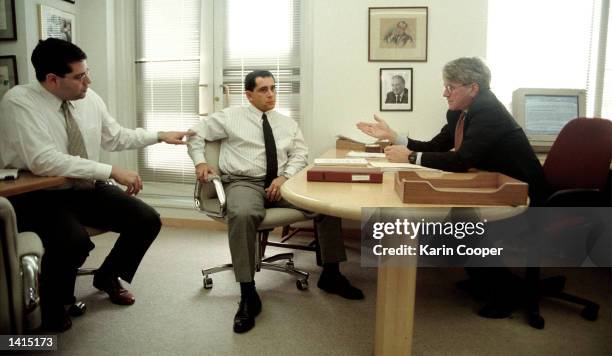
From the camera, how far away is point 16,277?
1.28 m

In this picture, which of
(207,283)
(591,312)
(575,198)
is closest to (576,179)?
(575,198)

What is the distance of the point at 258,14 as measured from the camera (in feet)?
11.9

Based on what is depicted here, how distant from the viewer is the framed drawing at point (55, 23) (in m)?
3.35

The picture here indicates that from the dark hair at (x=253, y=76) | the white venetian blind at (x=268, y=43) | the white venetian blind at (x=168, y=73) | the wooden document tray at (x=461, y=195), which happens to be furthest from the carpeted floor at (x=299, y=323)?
the white venetian blind at (x=268, y=43)

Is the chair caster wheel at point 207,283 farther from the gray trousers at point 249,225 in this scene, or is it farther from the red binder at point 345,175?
the red binder at point 345,175

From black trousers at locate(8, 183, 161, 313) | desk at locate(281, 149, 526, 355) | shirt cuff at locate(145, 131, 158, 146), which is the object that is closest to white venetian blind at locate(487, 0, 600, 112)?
desk at locate(281, 149, 526, 355)

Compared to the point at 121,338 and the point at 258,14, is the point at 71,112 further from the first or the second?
the point at 258,14

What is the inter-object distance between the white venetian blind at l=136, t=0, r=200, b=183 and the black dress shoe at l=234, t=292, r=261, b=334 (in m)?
2.03

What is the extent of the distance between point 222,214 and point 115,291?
67 centimetres

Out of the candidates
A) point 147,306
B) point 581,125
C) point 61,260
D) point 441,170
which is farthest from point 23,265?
point 581,125

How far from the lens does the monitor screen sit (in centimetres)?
306

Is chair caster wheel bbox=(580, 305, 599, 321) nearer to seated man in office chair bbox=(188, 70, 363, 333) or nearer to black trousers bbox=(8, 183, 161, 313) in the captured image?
seated man in office chair bbox=(188, 70, 363, 333)

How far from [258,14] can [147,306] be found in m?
2.37

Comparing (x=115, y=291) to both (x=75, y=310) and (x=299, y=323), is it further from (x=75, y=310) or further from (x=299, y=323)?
(x=299, y=323)
